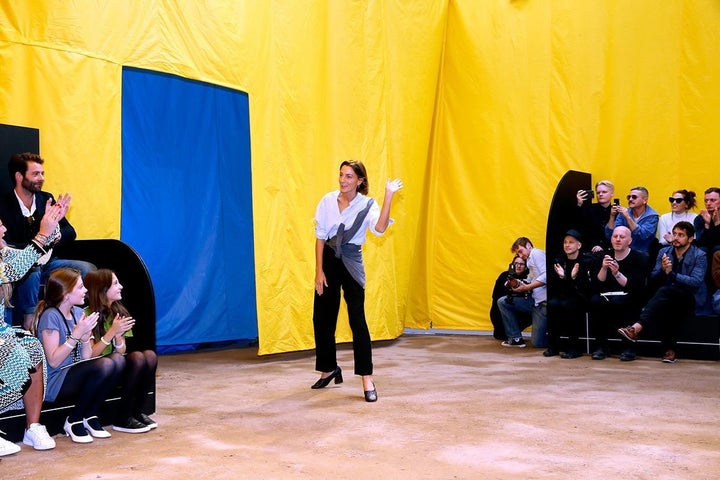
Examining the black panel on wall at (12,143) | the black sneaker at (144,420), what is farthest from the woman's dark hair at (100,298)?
the black panel on wall at (12,143)

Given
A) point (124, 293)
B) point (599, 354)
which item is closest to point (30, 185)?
point (124, 293)

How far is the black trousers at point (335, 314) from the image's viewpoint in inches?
187

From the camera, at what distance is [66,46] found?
528 centimetres

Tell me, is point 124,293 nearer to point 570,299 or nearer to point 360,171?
point 360,171

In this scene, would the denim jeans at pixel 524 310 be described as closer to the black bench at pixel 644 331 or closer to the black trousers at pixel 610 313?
the black bench at pixel 644 331

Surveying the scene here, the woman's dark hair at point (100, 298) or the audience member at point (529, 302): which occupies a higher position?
the woman's dark hair at point (100, 298)

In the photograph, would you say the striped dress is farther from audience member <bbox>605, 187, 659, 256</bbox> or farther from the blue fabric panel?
audience member <bbox>605, 187, 659, 256</bbox>

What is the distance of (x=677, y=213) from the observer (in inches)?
271

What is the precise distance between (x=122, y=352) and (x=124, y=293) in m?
0.46

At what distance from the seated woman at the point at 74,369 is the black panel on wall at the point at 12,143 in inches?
44.7

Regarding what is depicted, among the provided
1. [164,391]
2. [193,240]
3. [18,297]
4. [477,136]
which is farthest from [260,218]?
[477,136]

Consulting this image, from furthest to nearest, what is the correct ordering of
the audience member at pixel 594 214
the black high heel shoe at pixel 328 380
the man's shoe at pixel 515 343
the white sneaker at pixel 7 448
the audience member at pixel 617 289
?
the man's shoe at pixel 515 343 → the audience member at pixel 594 214 → the audience member at pixel 617 289 → the black high heel shoe at pixel 328 380 → the white sneaker at pixel 7 448

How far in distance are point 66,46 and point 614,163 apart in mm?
4764

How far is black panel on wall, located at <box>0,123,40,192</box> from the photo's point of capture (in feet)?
15.3
